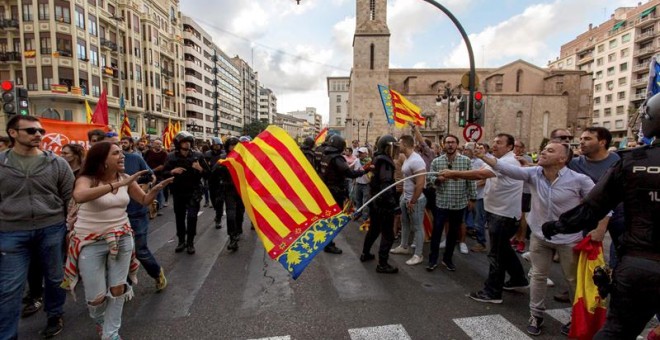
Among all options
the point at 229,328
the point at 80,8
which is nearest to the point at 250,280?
the point at 229,328

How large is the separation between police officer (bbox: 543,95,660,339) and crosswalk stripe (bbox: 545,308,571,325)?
1771 millimetres

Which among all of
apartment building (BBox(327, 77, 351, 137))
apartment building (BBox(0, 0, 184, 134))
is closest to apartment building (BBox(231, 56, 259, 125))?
apartment building (BBox(327, 77, 351, 137))

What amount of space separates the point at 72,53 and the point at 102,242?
36066 mm

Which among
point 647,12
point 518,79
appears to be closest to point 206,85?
point 518,79

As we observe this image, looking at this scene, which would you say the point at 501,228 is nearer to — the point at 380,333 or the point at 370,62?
the point at 380,333

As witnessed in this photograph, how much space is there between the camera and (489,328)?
11.2 ft

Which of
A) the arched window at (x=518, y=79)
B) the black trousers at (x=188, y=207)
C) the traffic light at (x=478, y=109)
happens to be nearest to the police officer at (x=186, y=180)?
the black trousers at (x=188, y=207)

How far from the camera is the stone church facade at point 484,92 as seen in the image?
43.5 meters

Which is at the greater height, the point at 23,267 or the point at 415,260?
the point at 23,267

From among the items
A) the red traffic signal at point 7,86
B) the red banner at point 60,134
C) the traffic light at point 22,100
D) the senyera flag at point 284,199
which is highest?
the red traffic signal at point 7,86

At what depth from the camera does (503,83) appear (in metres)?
51.7

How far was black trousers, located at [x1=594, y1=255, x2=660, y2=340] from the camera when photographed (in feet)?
6.39

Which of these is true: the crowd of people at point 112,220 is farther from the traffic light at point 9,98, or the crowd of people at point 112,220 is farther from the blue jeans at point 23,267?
the traffic light at point 9,98

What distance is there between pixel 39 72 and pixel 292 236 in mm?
37098
